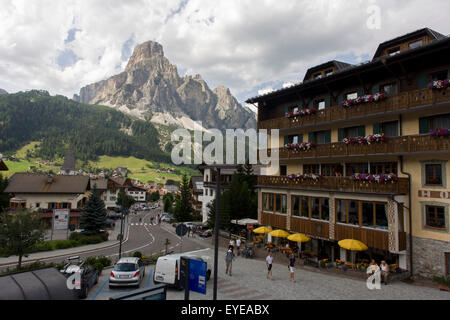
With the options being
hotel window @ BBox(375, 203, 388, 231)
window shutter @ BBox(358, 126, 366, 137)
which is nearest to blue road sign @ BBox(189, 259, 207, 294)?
hotel window @ BBox(375, 203, 388, 231)

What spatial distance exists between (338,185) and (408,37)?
41.8 ft

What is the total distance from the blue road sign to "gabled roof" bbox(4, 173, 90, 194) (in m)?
59.0

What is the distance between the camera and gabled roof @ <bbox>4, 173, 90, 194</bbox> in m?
59.6

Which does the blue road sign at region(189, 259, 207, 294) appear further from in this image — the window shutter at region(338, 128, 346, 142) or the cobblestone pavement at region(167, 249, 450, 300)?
the window shutter at region(338, 128, 346, 142)

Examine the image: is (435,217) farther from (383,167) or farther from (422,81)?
(422,81)

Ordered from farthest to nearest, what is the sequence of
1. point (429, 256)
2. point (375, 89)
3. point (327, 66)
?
point (327, 66)
point (375, 89)
point (429, 256)

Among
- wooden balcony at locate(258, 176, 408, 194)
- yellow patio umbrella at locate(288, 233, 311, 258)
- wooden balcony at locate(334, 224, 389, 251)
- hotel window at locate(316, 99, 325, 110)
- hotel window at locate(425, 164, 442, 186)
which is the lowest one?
yellow patio umbrella at locate(288, 233, 311, 258)

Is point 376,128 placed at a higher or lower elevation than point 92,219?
higher

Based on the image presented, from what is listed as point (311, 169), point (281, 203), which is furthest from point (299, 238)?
point (311, 169)

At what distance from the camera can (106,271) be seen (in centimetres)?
2281

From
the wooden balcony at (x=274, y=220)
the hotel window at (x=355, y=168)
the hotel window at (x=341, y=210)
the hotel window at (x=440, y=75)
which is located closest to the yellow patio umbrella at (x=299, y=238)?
the wooden balcony at (x=274, y=220)

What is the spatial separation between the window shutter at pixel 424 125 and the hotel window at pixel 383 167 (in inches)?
115

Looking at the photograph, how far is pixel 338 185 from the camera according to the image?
2328cm
